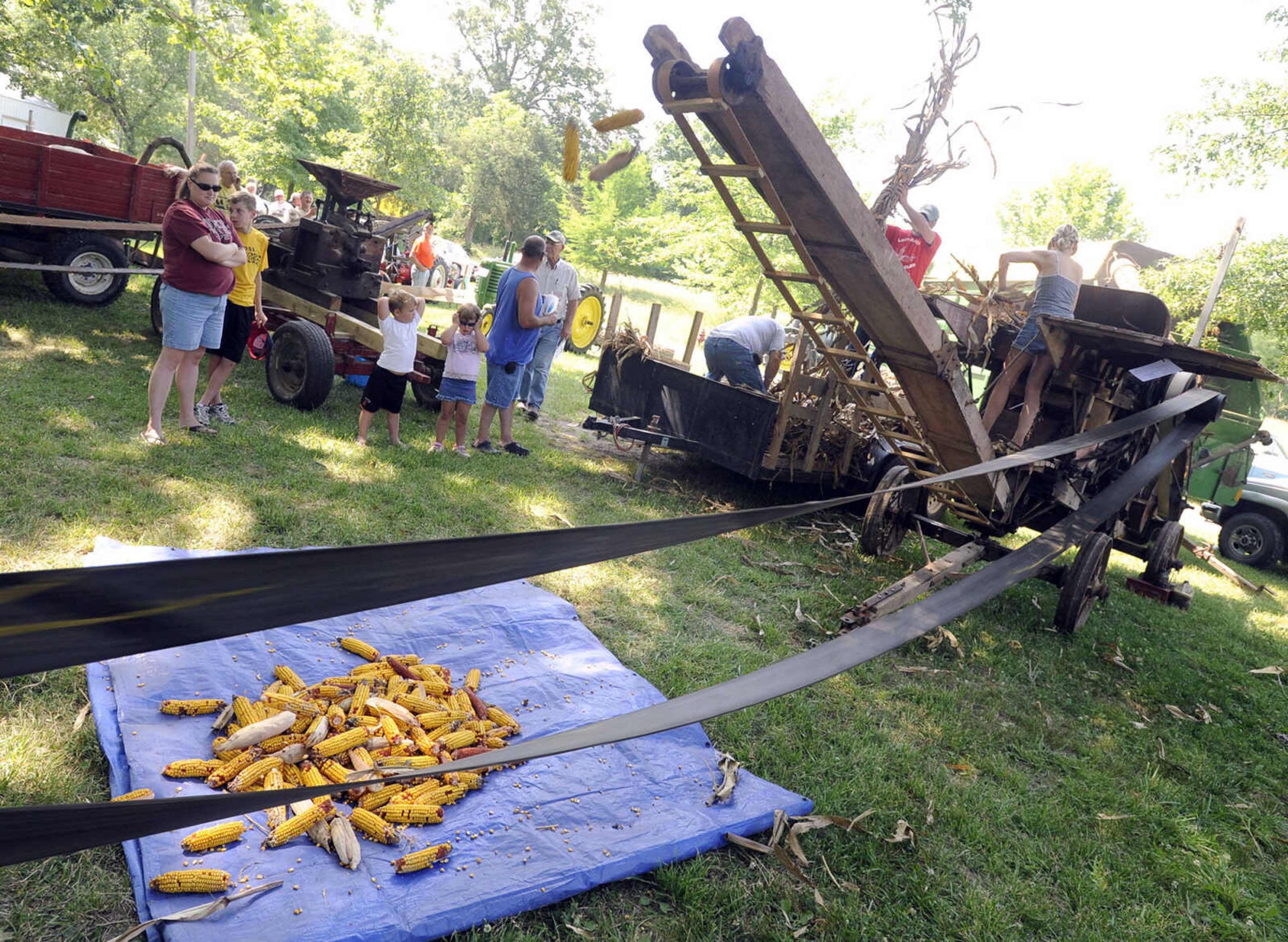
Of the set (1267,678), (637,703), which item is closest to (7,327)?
(637,703)

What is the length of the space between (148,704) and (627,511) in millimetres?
4457

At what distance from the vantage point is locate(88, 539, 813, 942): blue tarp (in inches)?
95.5

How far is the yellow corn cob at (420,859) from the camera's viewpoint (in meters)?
2.60

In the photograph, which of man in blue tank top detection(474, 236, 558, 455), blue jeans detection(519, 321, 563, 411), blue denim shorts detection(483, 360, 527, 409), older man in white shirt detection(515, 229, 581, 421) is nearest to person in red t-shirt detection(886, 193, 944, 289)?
man in blue tank top detection(474, 236, 558, 455)

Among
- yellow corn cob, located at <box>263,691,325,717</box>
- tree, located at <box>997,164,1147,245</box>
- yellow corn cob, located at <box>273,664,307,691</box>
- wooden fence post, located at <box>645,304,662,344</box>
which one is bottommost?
yellow corn cob, located at <box>273,664,307,691</box>

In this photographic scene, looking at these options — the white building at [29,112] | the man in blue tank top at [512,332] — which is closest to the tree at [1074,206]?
the man in blue tank top at [512,332]

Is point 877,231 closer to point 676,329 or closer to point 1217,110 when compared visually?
point 1217,110

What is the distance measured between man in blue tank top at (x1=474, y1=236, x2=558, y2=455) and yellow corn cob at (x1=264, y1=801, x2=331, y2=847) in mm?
5360

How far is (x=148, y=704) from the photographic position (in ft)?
10.3

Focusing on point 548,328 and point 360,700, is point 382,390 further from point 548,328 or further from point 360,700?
point 360,700

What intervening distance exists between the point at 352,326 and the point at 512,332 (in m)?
2.03

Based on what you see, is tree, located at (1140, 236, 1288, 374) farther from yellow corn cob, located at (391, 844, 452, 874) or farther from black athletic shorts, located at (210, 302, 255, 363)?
yellow corn cob, located at (391, 844, 452, 874)

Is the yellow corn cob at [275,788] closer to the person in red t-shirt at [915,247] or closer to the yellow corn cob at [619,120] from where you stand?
the yellow corn cob at [619,120]

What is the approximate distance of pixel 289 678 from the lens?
351 centimetres
